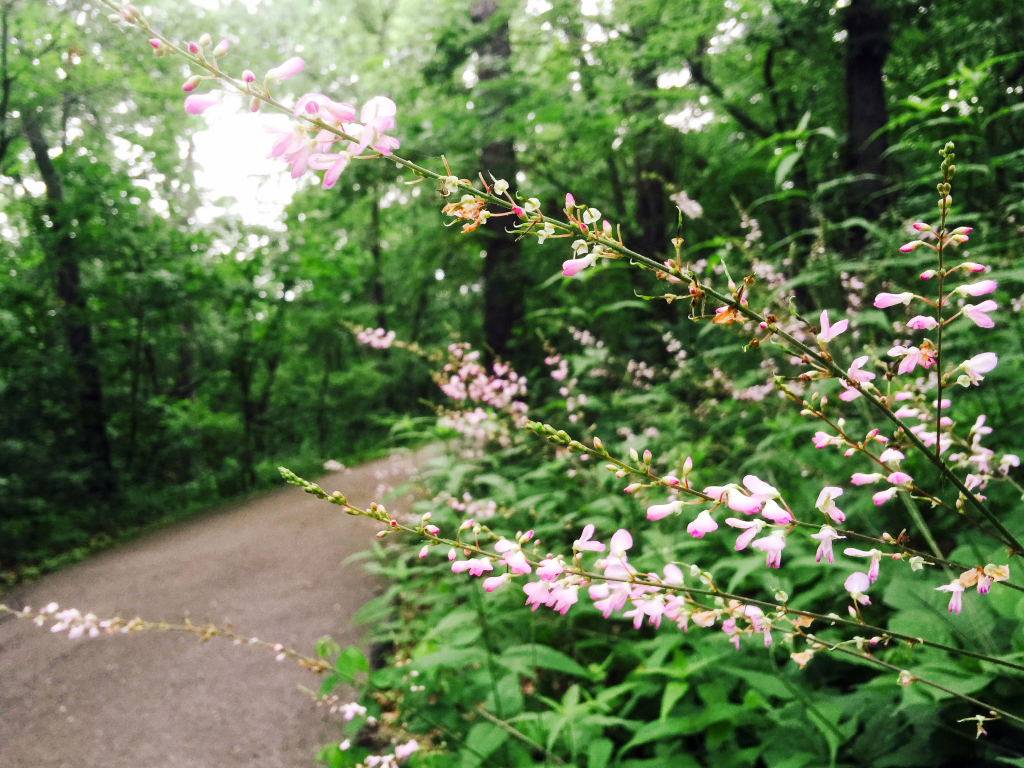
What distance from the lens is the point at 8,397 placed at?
23.0 ft

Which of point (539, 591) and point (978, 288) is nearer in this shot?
point (978, 288)

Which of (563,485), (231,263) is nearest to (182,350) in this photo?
(231,263)

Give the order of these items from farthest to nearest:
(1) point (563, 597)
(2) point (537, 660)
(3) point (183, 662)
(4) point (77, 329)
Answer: (4) point (77, 329)
(3) point (183, 662)
(2) point (537, 660)
(1) point (563, 597)

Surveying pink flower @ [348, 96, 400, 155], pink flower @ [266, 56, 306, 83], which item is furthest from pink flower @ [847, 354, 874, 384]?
pink flower @ [266, 56, 306, 83]

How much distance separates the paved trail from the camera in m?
2.73

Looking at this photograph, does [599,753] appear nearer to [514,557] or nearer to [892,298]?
[514,557]

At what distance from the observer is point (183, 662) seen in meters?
3.50

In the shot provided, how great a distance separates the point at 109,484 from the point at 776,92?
986 cm

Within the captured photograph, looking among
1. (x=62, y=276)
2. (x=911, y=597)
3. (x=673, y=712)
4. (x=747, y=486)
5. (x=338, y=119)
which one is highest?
(x=62, y=276)

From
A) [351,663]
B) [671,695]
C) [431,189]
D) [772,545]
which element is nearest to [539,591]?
[772,545]

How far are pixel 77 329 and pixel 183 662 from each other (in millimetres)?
6362

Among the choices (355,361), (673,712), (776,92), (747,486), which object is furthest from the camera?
(355,361)

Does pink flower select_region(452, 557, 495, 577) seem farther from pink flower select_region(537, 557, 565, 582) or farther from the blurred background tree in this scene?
the blurred background tree

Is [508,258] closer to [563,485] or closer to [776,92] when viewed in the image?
[776,92]
